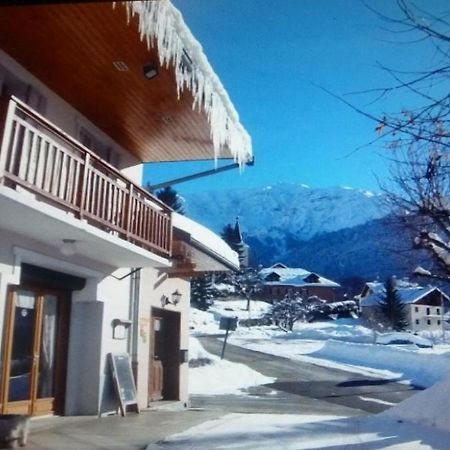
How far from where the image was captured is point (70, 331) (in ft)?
31.7

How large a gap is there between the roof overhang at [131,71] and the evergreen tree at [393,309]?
49.1m

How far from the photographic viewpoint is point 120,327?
10414 millimetres

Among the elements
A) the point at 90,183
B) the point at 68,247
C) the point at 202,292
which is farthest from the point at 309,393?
the point at 202,292

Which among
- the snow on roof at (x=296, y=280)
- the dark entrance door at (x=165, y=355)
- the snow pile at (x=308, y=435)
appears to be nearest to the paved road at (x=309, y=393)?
the dark entrance door at (x=165, y=355)

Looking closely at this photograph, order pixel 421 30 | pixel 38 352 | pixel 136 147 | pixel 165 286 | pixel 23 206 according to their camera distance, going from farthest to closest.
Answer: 1. pixel 165 286
2. pixel 136 147
3. pixel 38 352
4. pixel 23 206
5. pixel 421 30

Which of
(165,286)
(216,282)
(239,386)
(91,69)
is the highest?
(216,282)

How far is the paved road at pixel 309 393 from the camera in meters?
14.2

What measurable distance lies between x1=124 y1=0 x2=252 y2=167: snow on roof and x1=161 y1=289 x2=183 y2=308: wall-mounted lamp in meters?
3.68

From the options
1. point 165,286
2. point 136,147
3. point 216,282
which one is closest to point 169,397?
point 165,286

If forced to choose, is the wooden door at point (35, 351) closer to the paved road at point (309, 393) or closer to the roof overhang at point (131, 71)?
the roof overhang at point (131, 71)

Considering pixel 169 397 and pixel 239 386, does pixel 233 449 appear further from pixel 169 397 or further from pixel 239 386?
pixel 239 386

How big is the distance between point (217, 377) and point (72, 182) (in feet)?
50.7

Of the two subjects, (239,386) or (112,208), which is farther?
(239,386)

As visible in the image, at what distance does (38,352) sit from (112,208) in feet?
8.66
